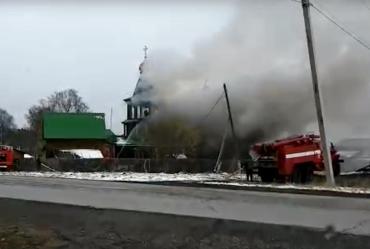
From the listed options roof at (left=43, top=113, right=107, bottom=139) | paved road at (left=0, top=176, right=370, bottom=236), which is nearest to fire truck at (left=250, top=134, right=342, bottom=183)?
paved road at (left=0, top=176, right=370, bottom=236)

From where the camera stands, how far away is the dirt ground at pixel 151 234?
301 inches

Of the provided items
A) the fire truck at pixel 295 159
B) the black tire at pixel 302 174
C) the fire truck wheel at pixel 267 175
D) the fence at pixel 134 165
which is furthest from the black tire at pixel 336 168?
the fence at pixel 134 165

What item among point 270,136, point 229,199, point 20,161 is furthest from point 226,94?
point 229,199

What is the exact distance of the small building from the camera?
6881 centimetres

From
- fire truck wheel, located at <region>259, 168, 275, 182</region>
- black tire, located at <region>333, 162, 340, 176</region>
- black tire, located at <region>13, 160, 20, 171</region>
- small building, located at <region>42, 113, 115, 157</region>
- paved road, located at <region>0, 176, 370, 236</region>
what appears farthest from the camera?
small building, located at <region>42, 113, 115, 157</region>

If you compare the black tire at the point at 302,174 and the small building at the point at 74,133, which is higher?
the small building at the point at 74,133

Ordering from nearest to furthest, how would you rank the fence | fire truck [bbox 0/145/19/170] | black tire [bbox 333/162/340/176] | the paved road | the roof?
the paved road, black tire [bbox 333/162/340/176], the fence, fire truck [bbox 0/145/19/170], the roof

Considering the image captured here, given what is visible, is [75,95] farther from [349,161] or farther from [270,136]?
[349,161]

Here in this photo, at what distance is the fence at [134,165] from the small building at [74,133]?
751 inches

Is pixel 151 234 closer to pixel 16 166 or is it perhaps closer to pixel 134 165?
pixel 134 165

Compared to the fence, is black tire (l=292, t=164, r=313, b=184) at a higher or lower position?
lower

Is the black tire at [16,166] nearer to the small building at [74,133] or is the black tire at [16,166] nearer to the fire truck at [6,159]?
the fire truck at [6,159]

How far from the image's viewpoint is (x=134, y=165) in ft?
147

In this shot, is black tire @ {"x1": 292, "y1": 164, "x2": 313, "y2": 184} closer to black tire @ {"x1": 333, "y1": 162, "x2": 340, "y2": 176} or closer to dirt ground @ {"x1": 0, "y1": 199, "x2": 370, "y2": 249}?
black tire @ {"x1": 333, "y1": 162, "x2": 340, "y2": 176}
